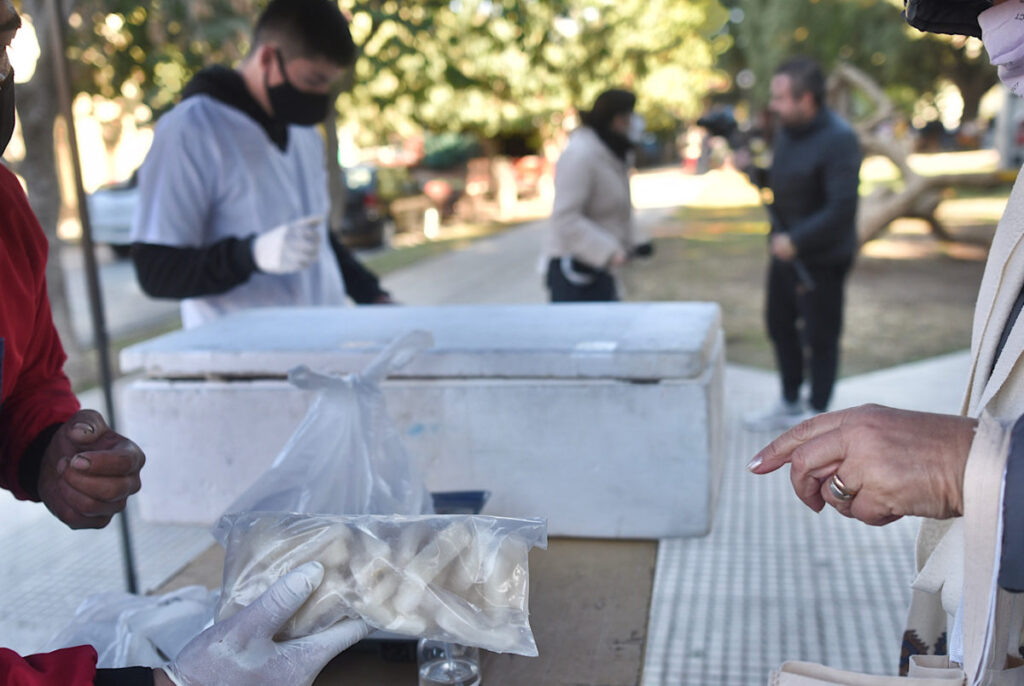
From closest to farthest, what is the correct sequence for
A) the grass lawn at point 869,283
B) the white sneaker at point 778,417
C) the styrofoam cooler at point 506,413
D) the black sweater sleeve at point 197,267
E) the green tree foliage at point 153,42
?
the styrofoam cooler at point 506,413
the black sweater sleeve at point 197,267
the white sneaker at point 778,417
the green tree foliage at point 153,42
the grass lawn at point 869,283

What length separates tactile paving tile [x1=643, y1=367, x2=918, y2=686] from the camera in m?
2.49

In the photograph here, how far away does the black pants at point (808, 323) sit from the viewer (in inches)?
171

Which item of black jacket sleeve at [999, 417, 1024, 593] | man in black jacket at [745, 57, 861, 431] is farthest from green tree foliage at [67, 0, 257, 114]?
black jacket sleeve at [999, 417, 1024, 593]

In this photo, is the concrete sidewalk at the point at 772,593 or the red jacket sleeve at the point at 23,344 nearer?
the red jacket sleeve at the point at 23,344

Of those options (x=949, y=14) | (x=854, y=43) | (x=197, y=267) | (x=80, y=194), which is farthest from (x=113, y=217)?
(x=854, y=43)

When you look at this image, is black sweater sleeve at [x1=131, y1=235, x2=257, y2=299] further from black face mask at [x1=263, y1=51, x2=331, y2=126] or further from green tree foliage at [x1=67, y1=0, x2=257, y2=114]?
green tree foliage at [x1=67, y1=0, x2=257, y2=114]

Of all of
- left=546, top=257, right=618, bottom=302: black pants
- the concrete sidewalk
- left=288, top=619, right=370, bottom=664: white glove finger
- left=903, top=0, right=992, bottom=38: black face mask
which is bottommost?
the concrete sidewalk

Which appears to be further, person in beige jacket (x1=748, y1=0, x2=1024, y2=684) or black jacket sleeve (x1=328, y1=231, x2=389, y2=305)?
black jacket sleeve (x1=328, y1=231, x2=389, y2=305)

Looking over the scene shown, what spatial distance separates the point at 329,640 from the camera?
105cm

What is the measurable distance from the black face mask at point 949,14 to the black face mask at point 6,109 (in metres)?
1.20

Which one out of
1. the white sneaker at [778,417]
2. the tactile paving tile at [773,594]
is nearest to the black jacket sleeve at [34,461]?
the tactile paving tile at [773,594]

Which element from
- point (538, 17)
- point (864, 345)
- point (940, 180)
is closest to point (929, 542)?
point (538, 17)

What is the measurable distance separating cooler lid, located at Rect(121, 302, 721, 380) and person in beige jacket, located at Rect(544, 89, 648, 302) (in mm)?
2002

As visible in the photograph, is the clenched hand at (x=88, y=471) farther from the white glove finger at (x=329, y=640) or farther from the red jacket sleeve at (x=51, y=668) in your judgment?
the white glove finger at (x=329, y=640)
